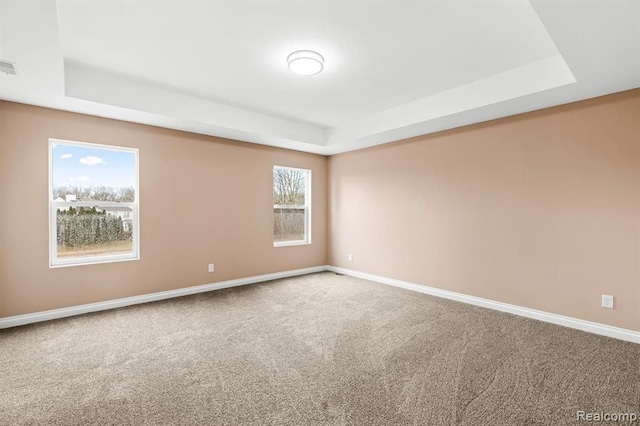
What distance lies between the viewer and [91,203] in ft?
12.4

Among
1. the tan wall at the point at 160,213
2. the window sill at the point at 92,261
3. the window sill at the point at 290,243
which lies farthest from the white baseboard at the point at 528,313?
the window sill at the point at 92,261

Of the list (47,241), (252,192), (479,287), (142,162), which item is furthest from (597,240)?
(47,241)

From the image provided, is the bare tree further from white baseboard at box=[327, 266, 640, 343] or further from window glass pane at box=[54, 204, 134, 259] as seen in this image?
window glass pane at box=[54, 204, 134, 259]

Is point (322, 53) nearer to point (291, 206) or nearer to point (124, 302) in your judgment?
point (291, 206)

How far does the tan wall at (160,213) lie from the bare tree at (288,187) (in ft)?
0.70

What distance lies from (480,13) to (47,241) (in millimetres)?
4723

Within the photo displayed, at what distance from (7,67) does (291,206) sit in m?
4.03

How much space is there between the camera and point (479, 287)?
403 centimetres

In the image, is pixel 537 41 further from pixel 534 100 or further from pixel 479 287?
pixel 479 287

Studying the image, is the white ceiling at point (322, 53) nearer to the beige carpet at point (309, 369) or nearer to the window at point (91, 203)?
the window at point (91, 203)

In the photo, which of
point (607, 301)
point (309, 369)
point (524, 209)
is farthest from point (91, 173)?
point (607, 301)

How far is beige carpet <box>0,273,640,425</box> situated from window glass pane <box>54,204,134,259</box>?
2.63 feet

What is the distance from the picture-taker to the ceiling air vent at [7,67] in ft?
7.99

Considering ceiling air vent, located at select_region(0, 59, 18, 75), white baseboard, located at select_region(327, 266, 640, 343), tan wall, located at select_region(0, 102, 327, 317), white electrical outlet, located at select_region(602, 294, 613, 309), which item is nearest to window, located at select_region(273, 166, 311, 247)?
tan wall, located at select_region(0, 102, 327, 317)
